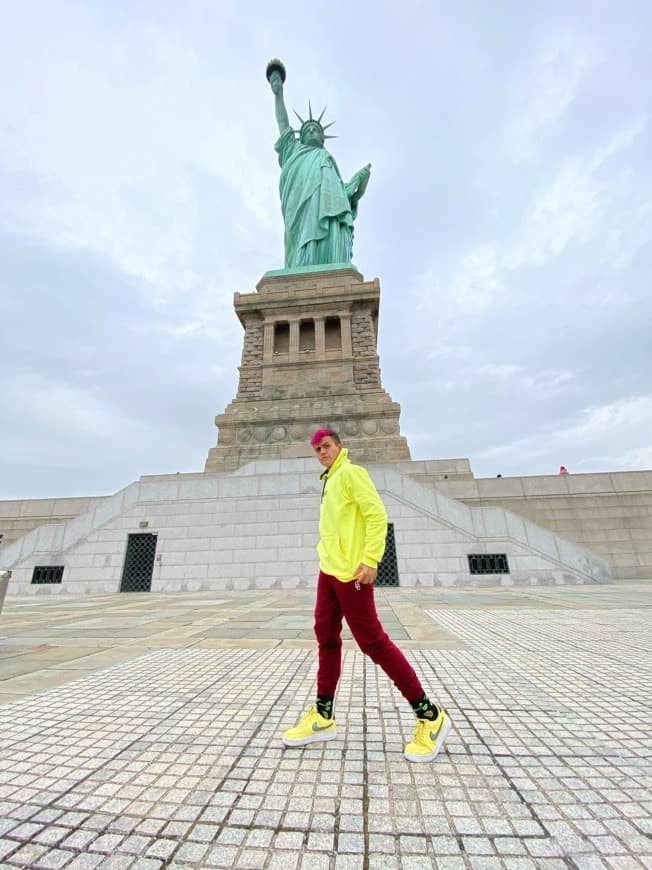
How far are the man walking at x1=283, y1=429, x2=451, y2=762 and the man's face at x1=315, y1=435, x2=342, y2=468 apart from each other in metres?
0.10

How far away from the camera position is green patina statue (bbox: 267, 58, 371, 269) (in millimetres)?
31188

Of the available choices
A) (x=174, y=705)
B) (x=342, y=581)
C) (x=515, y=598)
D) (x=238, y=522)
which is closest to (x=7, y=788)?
(x=174, y=705)

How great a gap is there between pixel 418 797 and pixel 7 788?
1956 mm

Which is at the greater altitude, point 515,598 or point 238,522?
point 238,522

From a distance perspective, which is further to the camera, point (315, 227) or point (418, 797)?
point (315, 227)

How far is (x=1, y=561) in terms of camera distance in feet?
44.3

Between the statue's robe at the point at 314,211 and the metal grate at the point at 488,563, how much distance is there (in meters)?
25.1

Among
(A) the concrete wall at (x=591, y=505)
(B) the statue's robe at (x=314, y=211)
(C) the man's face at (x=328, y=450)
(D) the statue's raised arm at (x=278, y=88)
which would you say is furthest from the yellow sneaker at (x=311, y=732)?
(D) the statue's raised arm at (x=278, y=88)

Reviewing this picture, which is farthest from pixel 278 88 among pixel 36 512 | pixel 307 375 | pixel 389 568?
pixel 389 568

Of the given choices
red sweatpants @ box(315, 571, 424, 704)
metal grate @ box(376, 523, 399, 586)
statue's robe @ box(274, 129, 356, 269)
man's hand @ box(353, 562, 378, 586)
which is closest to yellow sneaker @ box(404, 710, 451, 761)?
red sweatpants @ box(315, 571, 424, 704)

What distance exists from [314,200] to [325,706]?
35983 millimetres

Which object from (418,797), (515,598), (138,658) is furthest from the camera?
(515,598)

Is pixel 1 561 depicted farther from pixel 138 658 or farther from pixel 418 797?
pixel 418 797

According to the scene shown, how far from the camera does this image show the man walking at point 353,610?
233 cm
